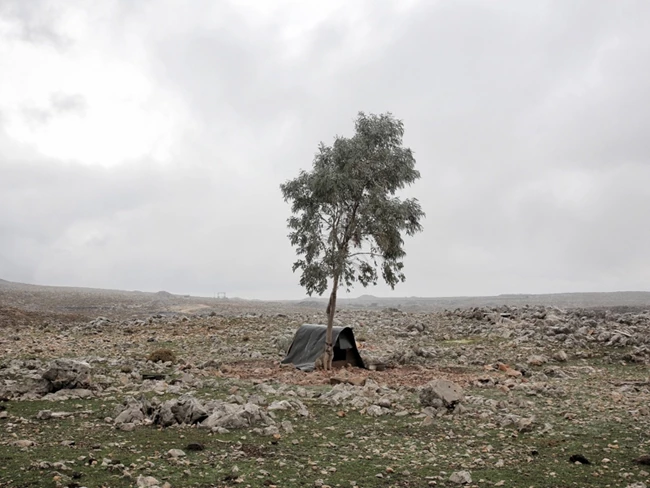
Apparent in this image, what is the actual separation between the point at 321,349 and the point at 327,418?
29.9ft

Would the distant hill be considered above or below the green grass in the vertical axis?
above

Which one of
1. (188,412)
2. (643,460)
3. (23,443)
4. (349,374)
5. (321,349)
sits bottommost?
(349,374)

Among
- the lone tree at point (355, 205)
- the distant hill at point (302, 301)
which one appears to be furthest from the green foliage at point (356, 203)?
the distant hill at point (302, 301)

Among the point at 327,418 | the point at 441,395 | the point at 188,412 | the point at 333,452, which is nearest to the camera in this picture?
the point at 333,452

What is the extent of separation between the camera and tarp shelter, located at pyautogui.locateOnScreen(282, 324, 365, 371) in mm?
20422

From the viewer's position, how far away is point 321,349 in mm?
20562

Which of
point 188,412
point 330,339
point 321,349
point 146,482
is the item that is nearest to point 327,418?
point 188,412

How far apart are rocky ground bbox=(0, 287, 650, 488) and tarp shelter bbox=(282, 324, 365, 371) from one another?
0.63 m

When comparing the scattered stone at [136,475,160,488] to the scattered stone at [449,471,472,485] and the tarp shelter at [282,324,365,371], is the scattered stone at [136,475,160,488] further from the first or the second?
the tarp shelter at [282,324,365,371]

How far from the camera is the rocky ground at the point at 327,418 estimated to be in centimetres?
779

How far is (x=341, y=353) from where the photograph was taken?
20.7 m

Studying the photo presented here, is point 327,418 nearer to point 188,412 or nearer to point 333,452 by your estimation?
point 333,452

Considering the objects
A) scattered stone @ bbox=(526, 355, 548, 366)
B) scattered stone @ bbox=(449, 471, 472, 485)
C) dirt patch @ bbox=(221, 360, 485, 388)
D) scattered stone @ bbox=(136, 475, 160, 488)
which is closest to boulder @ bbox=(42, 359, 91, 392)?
dirt patch @ bbox=(221, 360, 485, 388)

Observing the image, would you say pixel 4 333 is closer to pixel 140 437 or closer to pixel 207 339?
pixel 207 339
